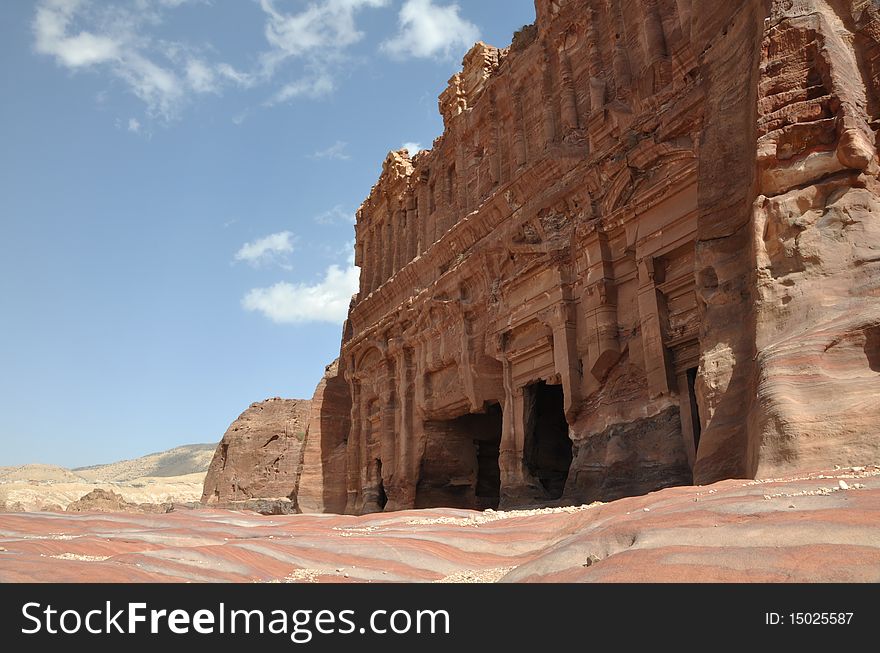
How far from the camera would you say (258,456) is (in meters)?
30.5

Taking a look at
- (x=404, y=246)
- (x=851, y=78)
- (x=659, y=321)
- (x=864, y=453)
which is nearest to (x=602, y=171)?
(x=659, y=321)

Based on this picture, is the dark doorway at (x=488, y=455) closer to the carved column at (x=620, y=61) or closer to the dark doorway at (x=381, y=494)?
the dark doorway at (x=381, y=494)

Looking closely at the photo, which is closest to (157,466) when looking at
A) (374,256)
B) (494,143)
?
(374,256)

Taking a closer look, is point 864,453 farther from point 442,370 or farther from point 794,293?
point 442,370

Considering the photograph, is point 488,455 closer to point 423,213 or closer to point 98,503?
point 423,213

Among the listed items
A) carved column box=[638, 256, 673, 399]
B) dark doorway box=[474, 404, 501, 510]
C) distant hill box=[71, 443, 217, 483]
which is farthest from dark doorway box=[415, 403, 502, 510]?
distant hill box=[71, 443, 217, 483]

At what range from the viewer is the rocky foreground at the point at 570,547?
3.28m

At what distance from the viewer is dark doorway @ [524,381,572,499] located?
14.7 metres

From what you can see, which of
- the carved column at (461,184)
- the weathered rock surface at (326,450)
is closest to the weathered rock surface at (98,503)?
the weathered rock surface at (326,450)

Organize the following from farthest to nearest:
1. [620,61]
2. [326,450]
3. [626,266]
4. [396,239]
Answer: [326,450]
[396,239]
[620,61]
[626,266]

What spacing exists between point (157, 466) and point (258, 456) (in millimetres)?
91750

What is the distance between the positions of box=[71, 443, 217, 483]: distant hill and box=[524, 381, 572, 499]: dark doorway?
305ft

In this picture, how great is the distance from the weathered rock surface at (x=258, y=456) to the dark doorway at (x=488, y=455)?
1328cm
